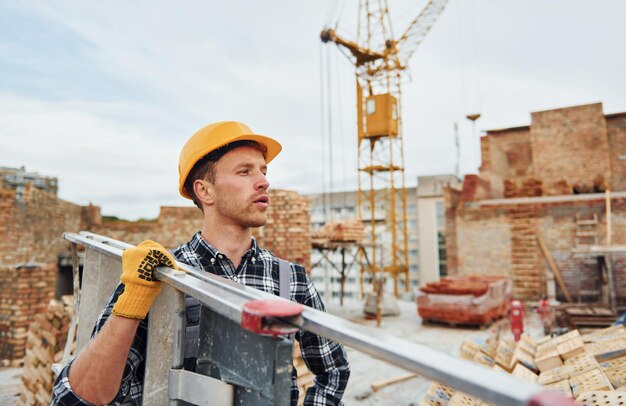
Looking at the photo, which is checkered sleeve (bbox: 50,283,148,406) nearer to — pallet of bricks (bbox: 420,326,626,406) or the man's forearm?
the man's forearm

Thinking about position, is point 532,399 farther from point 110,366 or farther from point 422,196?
point 422,196

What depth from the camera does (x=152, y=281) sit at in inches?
50.7

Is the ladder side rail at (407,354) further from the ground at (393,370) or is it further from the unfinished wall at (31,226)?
the unfinished wall at (31,226)

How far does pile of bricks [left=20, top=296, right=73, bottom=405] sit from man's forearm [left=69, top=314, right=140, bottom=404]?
3.77 meters

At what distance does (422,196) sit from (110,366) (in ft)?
128

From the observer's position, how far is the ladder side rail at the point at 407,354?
0.57 metres

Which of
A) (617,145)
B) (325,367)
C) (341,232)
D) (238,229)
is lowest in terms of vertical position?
(325,367)

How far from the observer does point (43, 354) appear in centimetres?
450

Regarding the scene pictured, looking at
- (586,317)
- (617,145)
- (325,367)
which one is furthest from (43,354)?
(617,145)

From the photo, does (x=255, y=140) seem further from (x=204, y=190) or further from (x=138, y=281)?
(x=138, y=281)

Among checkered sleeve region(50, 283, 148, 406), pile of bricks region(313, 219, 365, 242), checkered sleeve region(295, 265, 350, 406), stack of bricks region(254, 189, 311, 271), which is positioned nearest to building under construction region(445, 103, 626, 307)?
pile of bricks region(313, 219, 365, 242)

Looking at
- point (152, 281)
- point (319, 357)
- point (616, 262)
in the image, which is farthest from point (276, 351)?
point (616, 262)

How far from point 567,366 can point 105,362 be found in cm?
437

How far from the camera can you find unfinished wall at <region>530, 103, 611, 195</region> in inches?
752
